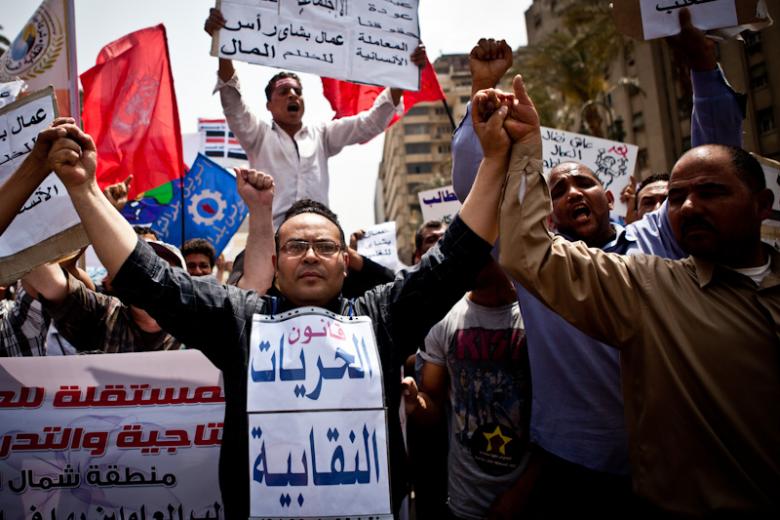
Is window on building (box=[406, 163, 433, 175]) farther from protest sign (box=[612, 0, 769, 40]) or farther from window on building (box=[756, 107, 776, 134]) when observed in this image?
protest sign (box=[612, 0, 769, 40])

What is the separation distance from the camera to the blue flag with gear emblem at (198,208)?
523 cm

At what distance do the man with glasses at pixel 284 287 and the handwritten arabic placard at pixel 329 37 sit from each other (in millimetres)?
1686

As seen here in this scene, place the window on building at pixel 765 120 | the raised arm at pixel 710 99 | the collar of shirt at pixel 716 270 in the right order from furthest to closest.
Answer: the window on building at pixel 765 120 → the raised arm at pixel 710 99 → the collar of shirt at pixel 716 270

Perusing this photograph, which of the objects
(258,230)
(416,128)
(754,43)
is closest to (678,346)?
(258,230)

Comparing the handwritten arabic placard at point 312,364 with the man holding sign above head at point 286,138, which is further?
the man holding sign above head at point 286,138

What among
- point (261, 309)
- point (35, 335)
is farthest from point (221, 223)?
point (261, 309)

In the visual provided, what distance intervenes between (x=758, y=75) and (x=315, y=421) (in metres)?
23.7

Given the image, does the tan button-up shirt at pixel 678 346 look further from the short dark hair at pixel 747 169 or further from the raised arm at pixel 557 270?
Result: the short dark hair at pixel 747 169

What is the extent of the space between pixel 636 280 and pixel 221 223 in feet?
13.5

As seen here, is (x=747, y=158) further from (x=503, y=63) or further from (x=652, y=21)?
(x=652, y=21)

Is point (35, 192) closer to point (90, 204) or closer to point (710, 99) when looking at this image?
point (90, 204)

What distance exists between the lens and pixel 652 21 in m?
2.77

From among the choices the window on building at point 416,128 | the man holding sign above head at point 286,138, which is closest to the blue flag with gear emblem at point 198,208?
the man holding sign above head at point 286,138

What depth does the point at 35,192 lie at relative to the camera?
8.87ft
